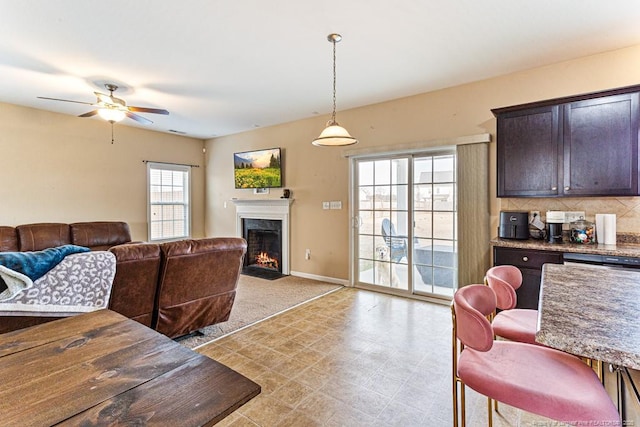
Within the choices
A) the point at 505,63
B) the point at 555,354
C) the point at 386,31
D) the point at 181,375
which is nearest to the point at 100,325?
the point at 181,375

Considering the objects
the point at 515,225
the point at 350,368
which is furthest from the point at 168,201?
the point at 515,225

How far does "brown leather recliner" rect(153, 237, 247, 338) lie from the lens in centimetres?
271

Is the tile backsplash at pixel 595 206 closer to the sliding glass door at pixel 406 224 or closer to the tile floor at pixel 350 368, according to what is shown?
the sliding glass door at pixel 406 224

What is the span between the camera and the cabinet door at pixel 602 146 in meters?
2.75

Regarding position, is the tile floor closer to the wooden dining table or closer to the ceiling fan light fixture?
the wooden dining table

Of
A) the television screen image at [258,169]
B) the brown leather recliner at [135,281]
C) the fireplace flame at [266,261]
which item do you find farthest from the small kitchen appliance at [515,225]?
the fireplace flame at [266,261]

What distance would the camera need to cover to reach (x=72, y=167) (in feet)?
17.4

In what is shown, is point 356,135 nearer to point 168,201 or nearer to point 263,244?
point 263,244

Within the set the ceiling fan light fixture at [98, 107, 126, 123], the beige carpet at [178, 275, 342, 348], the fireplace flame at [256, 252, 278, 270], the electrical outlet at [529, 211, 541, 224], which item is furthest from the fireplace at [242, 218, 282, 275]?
the electrical outlet at [529, 211, 541, 224]

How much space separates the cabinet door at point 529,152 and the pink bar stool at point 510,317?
162 cm

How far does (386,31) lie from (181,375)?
2.94 meters

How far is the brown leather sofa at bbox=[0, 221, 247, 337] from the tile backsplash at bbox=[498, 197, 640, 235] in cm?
319

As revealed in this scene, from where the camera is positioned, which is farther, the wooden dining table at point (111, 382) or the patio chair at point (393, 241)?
the patio chair at point (393, 241)

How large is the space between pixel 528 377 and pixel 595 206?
2.78 metres
